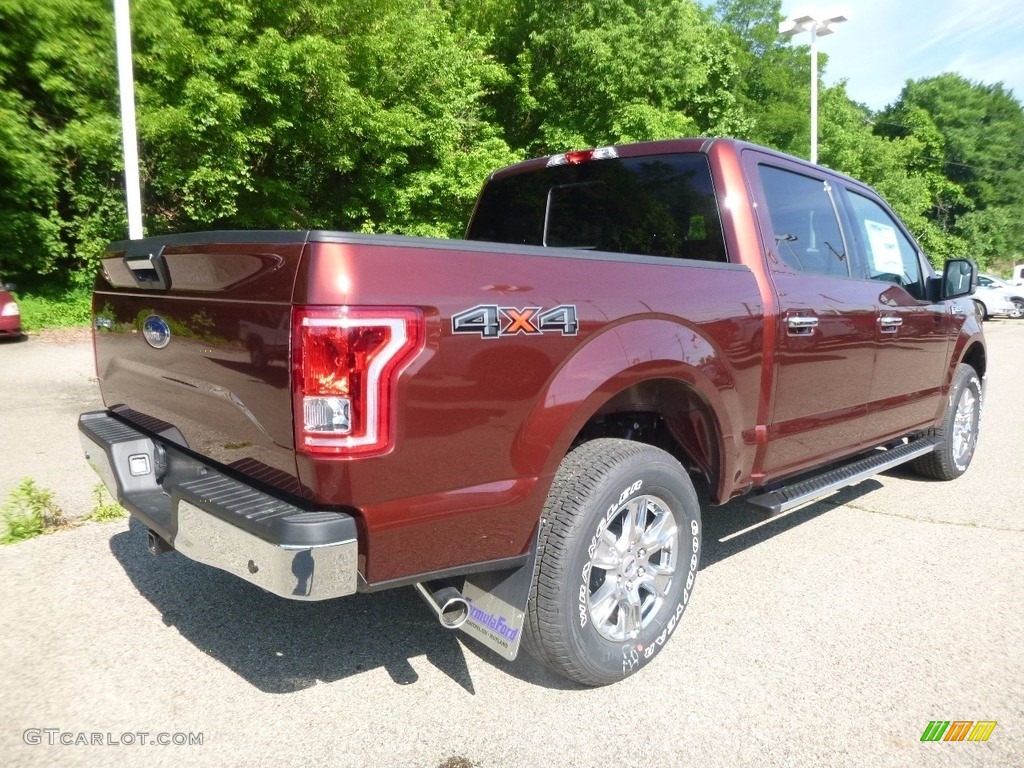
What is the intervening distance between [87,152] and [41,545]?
10608mm

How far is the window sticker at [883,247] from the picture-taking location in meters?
4.32

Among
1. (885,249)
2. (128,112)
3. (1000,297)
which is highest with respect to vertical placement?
(128,112)

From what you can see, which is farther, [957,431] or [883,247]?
[957,431]

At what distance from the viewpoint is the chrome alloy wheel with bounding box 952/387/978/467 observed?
5395 mm

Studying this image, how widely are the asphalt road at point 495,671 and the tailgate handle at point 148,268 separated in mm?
1409

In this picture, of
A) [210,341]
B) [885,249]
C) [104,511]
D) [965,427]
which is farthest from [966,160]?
[210,341]

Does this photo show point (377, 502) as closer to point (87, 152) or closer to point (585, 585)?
point (585, 585)

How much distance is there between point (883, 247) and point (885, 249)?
0.08 ft

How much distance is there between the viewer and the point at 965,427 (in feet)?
18.2

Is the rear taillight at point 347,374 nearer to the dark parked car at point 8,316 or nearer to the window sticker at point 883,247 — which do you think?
the window sticker at point 883,247

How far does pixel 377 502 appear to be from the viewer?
6.65 feet

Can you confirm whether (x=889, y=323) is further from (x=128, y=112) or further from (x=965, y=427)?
(x=128, y=112)

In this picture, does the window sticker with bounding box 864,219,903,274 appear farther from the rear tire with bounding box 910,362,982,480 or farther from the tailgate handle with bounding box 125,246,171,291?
the tailgate handle with bounding box 125,246,171,291

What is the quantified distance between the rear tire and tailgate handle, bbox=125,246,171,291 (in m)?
4.83
